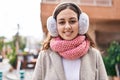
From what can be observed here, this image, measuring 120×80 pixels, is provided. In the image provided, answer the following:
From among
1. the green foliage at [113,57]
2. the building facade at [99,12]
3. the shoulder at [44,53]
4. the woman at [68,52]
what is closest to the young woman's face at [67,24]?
the woman at [68,52]

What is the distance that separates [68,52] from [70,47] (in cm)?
4

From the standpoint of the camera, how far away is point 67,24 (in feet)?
9.41

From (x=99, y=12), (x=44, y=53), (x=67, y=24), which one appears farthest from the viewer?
(x=99, y=12)

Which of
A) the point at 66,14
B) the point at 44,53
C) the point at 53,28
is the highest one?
the point at 66,14

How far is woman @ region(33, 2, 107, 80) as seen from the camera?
2.88 meters

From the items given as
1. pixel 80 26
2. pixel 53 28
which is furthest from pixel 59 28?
pixel 80 26

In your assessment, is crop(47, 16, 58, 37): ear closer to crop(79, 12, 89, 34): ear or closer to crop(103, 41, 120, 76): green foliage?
crop(79, 12, 89, 34): ear

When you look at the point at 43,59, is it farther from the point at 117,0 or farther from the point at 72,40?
the point at 117,0

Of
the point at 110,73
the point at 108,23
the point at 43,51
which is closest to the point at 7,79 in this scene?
the point at 110,73

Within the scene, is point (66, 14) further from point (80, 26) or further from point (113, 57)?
point (113, 57)

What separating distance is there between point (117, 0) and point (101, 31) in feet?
6.41

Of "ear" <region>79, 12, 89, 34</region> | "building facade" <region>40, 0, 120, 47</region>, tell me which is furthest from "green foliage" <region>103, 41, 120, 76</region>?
"ear" <region>79, 12, 89, 34</region>

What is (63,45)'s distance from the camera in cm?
288

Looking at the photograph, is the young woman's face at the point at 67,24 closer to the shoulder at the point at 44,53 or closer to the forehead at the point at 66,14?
the forehead at the point at 66,14
